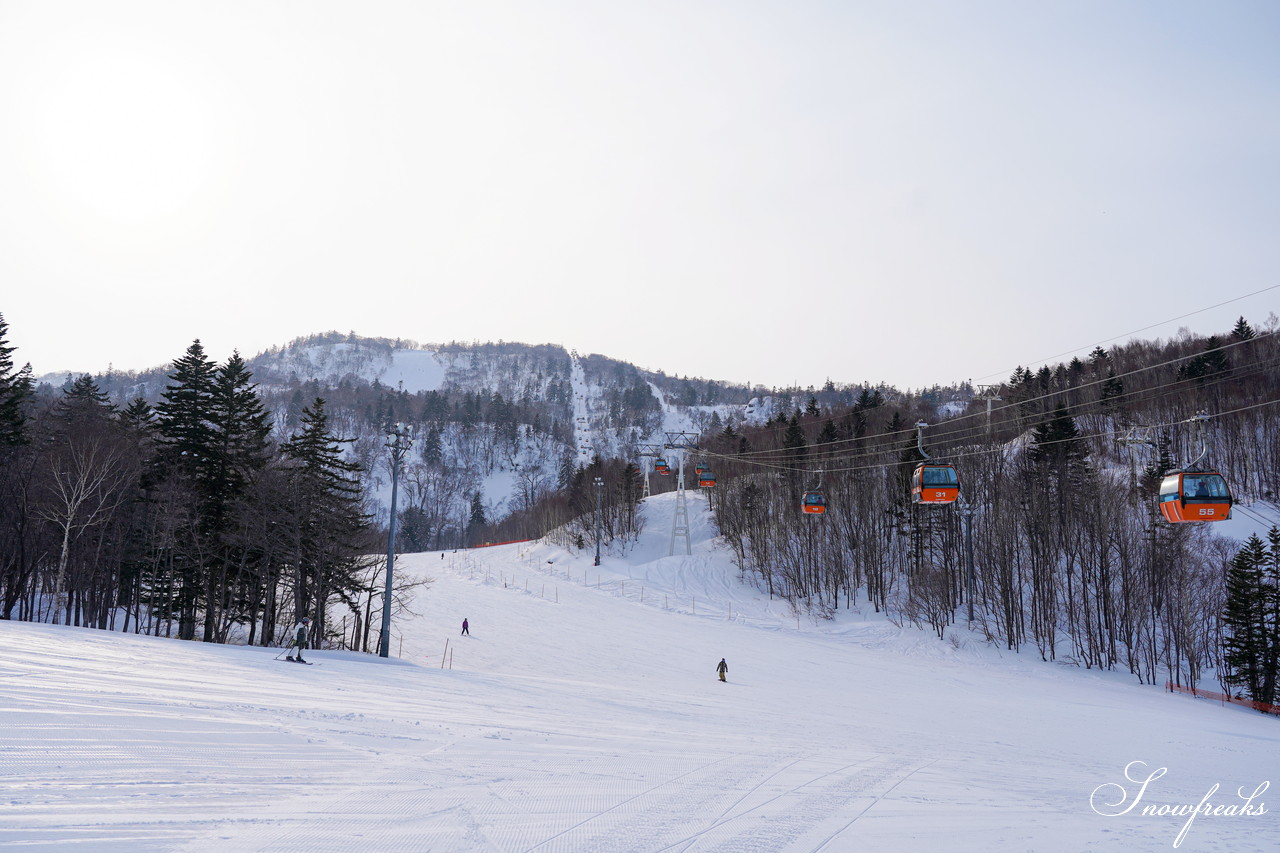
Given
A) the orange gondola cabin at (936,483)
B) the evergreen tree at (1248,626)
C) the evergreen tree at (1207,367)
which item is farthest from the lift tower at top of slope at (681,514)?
the evergreen tree at (1207,367)

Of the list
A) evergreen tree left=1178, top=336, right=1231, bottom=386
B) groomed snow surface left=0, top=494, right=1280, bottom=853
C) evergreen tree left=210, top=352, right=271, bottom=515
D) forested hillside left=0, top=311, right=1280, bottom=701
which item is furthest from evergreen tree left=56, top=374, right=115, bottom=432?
evergreen tree left=1178, top=336, right=1231, bottom=386

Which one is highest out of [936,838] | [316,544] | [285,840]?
[316,544]

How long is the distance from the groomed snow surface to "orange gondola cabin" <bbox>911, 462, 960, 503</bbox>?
23.8 ft

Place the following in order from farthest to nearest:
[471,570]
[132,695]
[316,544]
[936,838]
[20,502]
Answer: [471,570] → [20,502] → [316,544] → [132,695] → [936,838]

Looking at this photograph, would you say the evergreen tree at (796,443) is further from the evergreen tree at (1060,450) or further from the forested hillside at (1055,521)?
the evergreen tree at (1060,450)

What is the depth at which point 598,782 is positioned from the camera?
10320 mm

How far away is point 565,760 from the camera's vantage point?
37.9ft

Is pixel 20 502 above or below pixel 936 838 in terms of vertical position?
above

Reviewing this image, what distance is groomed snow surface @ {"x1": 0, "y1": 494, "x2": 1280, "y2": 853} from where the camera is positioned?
24.4 feet

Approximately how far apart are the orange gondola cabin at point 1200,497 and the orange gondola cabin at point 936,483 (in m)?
6.27

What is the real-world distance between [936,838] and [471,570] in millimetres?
67570

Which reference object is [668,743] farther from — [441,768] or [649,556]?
[649,556]

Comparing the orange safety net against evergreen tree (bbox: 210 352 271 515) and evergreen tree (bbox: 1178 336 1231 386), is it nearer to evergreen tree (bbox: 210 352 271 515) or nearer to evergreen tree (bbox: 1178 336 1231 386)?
evergreen tree (bbox: 1178 336 1231 386)

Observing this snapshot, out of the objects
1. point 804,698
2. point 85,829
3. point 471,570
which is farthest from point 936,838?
point 471,570
